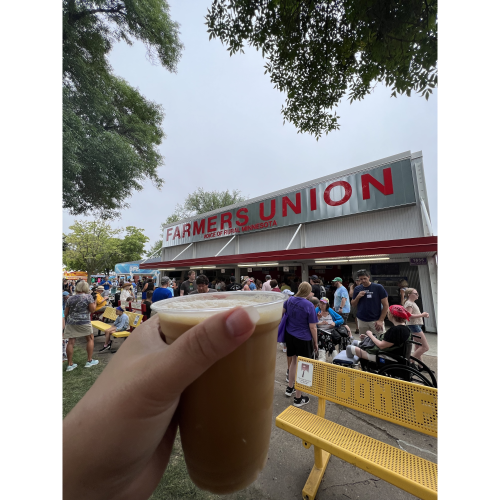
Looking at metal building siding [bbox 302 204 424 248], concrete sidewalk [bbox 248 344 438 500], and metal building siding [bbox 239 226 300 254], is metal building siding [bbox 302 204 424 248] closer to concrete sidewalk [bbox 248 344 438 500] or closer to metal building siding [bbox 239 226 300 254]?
metal building siding [bbox 239 226 300 254]

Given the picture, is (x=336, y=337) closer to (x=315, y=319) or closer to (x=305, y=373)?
(x=315, y=319)

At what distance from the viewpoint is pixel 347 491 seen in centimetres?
197

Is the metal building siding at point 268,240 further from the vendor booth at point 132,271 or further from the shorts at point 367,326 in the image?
the vendor booth at point 132,271

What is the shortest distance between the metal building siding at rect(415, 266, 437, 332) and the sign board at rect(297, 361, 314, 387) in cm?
698

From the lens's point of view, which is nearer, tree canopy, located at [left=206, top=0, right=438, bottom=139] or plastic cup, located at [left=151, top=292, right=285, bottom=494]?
plastic cup, located at [left=151, top=292, right=285, bottom=494]

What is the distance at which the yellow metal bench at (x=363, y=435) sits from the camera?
163cm

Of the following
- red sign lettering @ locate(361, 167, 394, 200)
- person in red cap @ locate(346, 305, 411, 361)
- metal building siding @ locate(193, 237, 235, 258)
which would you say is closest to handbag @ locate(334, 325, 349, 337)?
person in red cap @ locate(346, 305, 411, 361)

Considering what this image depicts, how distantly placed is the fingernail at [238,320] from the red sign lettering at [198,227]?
15738mm

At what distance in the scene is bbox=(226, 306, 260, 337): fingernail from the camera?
0.58 metres

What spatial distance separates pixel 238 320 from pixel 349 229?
10.3m

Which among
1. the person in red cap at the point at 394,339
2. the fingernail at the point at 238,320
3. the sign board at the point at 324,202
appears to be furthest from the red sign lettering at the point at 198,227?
the fingernail at the point at 238,320
